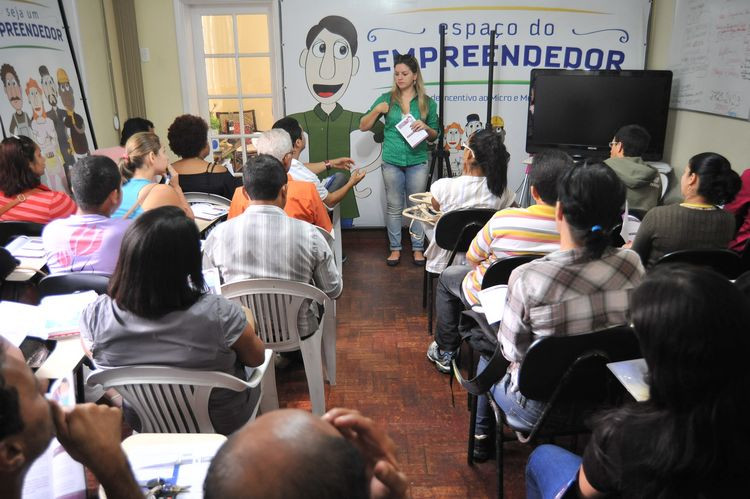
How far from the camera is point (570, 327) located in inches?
68.4

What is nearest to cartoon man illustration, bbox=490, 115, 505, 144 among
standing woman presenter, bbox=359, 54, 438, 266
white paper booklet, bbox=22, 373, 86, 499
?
standing woman presenter, bbox=359, 54, 438, 266

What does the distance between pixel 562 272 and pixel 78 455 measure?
51.8 inches

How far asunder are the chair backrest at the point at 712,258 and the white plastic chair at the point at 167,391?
1842mm

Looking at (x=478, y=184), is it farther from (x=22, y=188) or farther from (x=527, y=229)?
(x=22, y=188)

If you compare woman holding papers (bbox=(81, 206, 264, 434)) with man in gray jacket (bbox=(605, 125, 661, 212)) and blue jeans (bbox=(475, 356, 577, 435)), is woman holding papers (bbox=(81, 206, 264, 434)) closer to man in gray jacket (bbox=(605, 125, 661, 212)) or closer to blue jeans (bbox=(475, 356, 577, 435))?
blue jeans (bbox=(475, 356, 577, 435))

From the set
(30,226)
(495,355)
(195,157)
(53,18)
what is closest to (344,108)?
(195,157)

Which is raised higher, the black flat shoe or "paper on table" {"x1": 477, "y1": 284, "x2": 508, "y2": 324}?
"paper on table" {"x1": 477, "y1": 284, "x2": 508, "y2": 324}

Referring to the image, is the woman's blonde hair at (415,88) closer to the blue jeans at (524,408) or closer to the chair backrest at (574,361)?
the blue jeans at (524,408)

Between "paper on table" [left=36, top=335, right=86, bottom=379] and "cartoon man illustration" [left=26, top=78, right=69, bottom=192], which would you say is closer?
"paper on table" [left=36, top=335, right=86, bottom=379]

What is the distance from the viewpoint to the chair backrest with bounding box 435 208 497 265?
301 centimetres

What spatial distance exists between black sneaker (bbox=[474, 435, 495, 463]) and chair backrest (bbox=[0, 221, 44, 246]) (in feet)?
7.67

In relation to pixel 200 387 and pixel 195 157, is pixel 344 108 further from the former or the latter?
pixel 200 387

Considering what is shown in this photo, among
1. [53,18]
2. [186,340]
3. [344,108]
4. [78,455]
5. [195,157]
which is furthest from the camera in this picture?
[344,108]

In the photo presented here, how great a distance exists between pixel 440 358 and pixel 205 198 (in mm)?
1788
